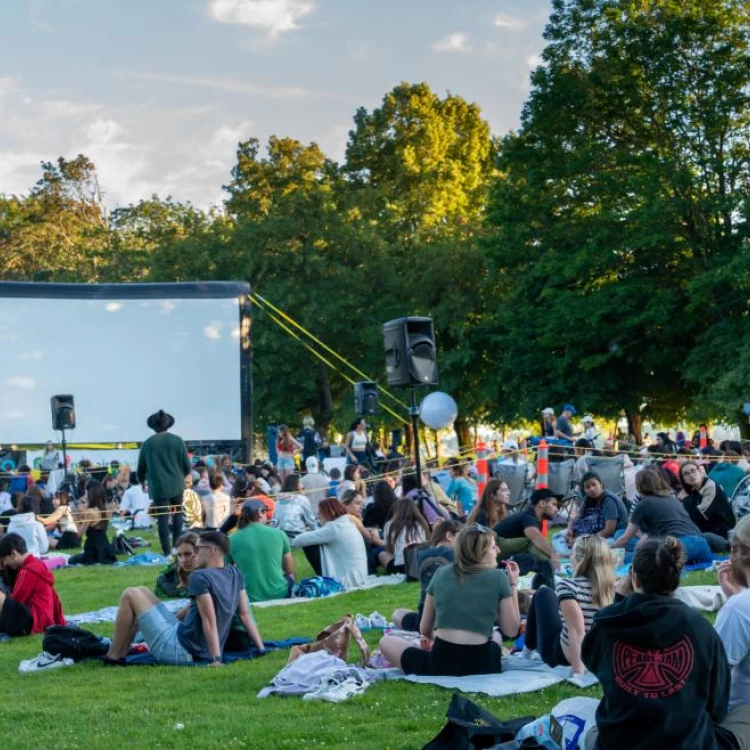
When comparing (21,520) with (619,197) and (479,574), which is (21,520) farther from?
(619,197)

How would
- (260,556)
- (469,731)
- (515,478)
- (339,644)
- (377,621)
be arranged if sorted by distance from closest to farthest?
(469,731)
(339,644)
(377,621)
(260,556)
(515,478)

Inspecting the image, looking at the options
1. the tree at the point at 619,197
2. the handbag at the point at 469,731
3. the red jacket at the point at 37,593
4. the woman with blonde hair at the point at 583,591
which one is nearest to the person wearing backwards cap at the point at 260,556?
the red jacket at the point at 37,593

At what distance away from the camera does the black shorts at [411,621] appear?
8469 millimetres

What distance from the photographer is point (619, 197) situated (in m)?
29.9

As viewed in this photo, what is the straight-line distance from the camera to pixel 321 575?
12.4 meters

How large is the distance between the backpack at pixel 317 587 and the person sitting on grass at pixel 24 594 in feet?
8.16

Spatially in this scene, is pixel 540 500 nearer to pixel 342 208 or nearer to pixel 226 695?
pixel 226 695

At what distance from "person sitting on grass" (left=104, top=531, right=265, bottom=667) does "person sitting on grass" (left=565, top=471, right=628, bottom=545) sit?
16.8ft

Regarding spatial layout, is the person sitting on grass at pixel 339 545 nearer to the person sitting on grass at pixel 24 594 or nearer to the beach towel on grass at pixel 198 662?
the person sitting on grass at pixel 24 594

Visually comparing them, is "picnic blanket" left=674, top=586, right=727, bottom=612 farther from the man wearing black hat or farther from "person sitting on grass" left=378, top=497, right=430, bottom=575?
the man wearing black hat

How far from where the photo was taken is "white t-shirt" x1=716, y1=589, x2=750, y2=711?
4891mm

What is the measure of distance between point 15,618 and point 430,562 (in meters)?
3.24

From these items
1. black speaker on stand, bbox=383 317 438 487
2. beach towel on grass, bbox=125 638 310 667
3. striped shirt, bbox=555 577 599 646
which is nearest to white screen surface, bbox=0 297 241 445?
black speaker on stand, bbox=383 317 438 487

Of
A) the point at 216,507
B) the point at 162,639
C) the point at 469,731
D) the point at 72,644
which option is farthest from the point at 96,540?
the point at 469,731
